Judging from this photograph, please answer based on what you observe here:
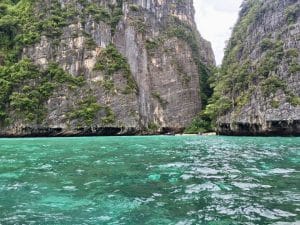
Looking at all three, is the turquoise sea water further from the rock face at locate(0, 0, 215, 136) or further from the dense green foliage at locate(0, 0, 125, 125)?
the dense green foliage at locate(0, 0, 125, 125)

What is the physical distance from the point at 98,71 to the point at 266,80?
1022 inches

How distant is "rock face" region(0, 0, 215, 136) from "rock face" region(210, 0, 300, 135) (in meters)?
12.1

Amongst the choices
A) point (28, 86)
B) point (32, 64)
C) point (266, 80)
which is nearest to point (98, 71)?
point (32, 64)

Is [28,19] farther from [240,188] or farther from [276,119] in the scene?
[240,188]

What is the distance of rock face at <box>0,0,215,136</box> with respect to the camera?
52.8m

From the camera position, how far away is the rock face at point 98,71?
2078 inches

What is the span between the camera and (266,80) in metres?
45.5

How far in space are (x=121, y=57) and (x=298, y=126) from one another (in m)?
31.1

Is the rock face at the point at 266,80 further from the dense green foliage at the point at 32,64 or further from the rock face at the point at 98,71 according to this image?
the dense green foliage at the point at 32,64

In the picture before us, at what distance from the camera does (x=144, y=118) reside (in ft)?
193

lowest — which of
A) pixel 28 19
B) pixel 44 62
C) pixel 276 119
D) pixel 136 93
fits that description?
pixel 276 119

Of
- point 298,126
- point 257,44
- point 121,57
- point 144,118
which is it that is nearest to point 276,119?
point 298,126

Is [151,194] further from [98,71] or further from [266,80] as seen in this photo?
[98,71]

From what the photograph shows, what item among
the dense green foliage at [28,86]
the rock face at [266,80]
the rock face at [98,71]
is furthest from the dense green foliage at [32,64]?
the rock face at [266,80]
